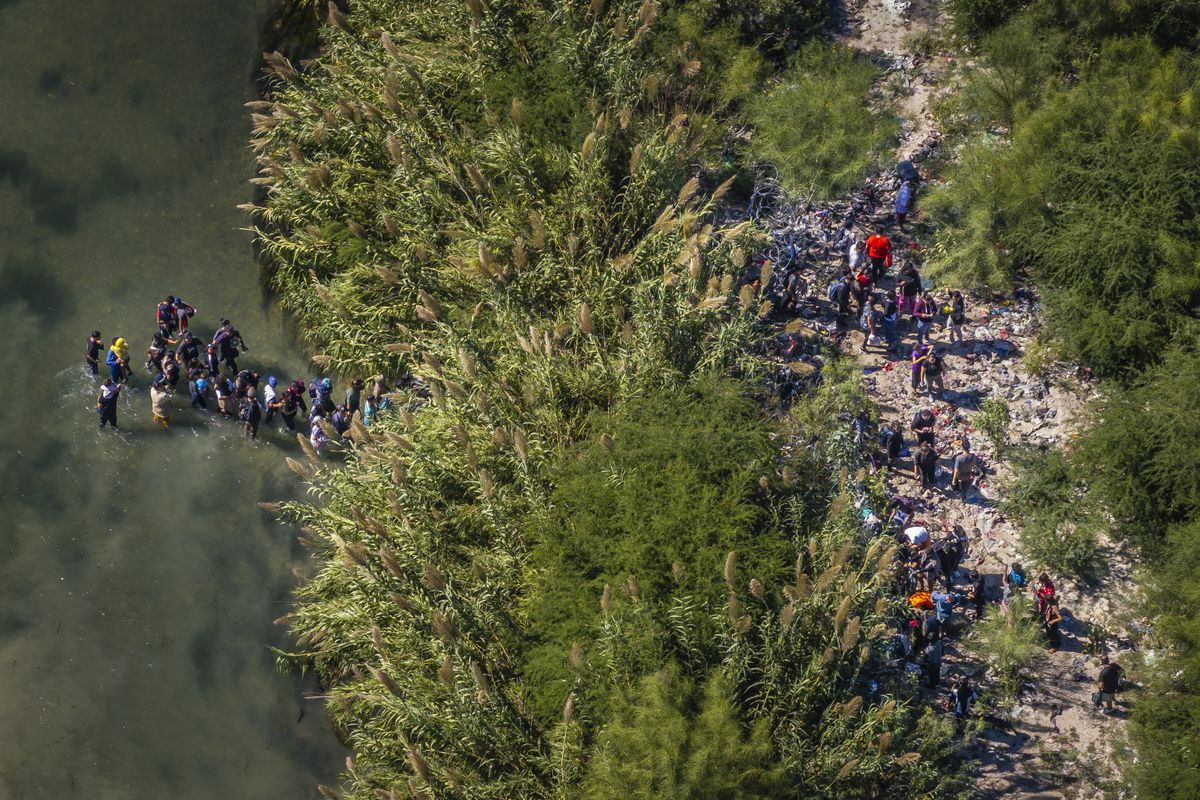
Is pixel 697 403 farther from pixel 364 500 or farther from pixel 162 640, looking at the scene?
pixel 162 640

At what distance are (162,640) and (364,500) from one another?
4.18m

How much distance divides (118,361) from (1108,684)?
50.8 feet

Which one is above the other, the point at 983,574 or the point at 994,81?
the point at 994,81

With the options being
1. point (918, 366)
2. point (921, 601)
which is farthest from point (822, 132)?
point (921, 601)

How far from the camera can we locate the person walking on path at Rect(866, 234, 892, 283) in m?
24.3

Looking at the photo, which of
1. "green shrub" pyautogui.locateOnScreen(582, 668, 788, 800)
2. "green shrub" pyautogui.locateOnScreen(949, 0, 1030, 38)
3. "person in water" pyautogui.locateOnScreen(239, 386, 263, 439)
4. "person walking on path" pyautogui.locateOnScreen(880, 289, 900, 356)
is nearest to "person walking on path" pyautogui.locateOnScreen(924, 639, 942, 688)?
"green shrub" pyautogui.locateOnScreen(582, 668, 788, 800)

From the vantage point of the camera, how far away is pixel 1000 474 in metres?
22.8

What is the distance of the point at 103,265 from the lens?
25812mm

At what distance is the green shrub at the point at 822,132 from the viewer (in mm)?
25172

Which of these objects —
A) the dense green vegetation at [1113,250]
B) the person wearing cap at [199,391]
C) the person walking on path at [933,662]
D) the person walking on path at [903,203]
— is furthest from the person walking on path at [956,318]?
the person wearing cap at [199,391]

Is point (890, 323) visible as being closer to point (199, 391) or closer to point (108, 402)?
point (199, 391)

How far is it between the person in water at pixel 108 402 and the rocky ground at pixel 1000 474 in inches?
434

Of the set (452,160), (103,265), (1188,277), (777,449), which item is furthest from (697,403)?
(103,265)

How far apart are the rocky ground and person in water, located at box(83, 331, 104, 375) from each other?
1137cm
